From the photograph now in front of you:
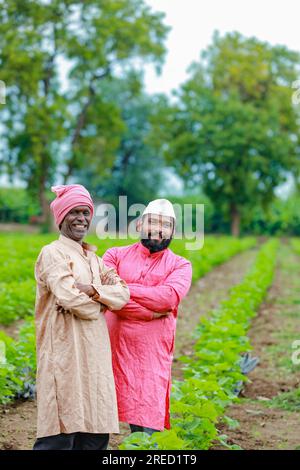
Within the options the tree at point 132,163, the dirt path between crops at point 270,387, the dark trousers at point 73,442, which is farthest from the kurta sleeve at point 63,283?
the tree at point 132,163

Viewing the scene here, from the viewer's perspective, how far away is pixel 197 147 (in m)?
41.8

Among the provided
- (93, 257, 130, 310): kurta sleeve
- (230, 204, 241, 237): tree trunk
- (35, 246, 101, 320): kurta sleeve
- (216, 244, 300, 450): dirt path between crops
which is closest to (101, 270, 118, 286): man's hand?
(93, 257, 130, 310): kurta sleeve

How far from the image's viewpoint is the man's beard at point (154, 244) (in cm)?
447

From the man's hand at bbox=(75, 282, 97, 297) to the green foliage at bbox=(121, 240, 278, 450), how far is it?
Answer: 32.6 inches

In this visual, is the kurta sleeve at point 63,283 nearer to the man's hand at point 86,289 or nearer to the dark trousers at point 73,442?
the man's hand at point 86,289

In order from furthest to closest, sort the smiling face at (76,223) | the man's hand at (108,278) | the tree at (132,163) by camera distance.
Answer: the tree at (132,163)
the man's hand at (108,278)
the smiling face at (76,223)

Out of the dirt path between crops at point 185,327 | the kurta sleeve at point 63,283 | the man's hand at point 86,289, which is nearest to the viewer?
the kurta sleeve at point 63,283

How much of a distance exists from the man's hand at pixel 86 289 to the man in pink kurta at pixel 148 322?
0.40m

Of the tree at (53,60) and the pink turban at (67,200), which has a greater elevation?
the tree at (53,60)

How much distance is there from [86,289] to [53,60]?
31.4m

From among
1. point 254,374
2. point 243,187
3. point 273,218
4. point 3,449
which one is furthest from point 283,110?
point 3,449

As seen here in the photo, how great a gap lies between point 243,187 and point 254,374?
111 ft

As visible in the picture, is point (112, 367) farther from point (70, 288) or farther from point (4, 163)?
point (4, 163)
